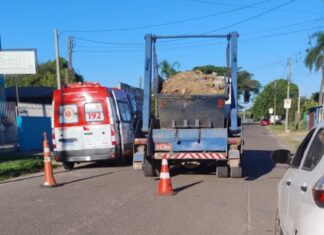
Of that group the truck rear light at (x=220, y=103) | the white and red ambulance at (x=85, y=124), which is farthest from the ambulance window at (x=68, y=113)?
the truck rear light at (x=220, y=103)

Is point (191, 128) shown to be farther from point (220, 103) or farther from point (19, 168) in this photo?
point (19, 168)

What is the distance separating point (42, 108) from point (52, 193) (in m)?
23.9

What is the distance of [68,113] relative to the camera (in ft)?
52.1

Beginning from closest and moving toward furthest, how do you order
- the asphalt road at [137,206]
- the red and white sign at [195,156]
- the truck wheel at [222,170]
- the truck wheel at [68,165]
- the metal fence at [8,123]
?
the asphalt road at [137,206] < the red and white sign at [195,156] < the truck wheel at [222,170] < the truck wheel at [68,165] < the metal fence at [8,123]

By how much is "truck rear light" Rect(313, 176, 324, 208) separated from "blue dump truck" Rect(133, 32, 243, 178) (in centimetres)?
880

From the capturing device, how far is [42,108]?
111ft

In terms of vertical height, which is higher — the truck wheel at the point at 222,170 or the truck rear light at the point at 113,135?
the truck rear light at the point at 113,135

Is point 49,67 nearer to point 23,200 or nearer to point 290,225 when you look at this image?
point 23,200

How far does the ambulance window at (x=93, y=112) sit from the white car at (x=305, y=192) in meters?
10.7

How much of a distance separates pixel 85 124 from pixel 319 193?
12.8m

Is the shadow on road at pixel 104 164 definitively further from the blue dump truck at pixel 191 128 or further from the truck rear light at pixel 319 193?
the truck rear light at pixel 319 193

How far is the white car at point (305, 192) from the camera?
3.58 metres

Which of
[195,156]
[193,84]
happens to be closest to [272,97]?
[193,84]

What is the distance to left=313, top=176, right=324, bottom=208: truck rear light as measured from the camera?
139 inches
